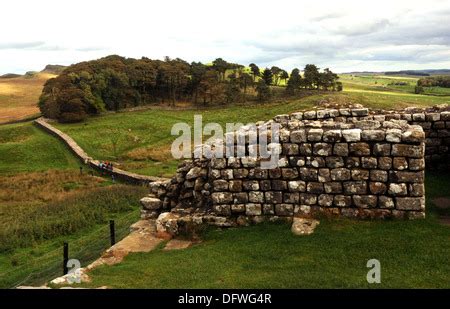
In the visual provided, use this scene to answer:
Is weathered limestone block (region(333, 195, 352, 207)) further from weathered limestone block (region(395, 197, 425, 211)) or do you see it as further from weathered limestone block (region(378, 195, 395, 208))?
weathered limestone block (region(395, 197, 425, 211))

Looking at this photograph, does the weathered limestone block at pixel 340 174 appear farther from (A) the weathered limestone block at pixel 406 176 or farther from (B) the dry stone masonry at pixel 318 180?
(A) the weathered limestone block at pixel 406 176

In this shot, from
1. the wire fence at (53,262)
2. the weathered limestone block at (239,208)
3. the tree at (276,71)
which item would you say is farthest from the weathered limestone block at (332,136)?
the tree at (276,71)

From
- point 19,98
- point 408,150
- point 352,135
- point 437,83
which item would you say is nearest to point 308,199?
point 352,135

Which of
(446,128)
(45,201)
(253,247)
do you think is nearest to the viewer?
(253,247)

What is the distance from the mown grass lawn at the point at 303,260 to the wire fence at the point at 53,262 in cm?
386

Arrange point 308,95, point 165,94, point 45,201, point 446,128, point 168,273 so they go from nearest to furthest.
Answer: point 168,273
point 446,128
point 45,201
point 308,95
point 165,94

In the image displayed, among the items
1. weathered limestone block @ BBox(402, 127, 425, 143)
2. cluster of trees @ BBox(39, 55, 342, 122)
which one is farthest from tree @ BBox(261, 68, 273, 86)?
weathered limestone block @ BBox(402, 127, 425, 143)

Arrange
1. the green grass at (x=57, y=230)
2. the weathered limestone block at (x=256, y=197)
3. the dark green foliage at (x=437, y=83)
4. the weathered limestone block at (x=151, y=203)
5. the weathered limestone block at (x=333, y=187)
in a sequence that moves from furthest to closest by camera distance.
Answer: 1. the dark green foliage at (x=437, y=83)
2. the green grass at (x=57, y=230)
3. the weathered limestone block at (x=151, y=203)
4. the weathered limestone block at (x=256, y=197)
5. the weathered limestone block at (x=333, y=187)

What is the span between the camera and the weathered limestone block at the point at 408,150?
36.7 ft

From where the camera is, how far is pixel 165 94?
91.3 metres

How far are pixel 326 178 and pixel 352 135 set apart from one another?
1.40 metres
